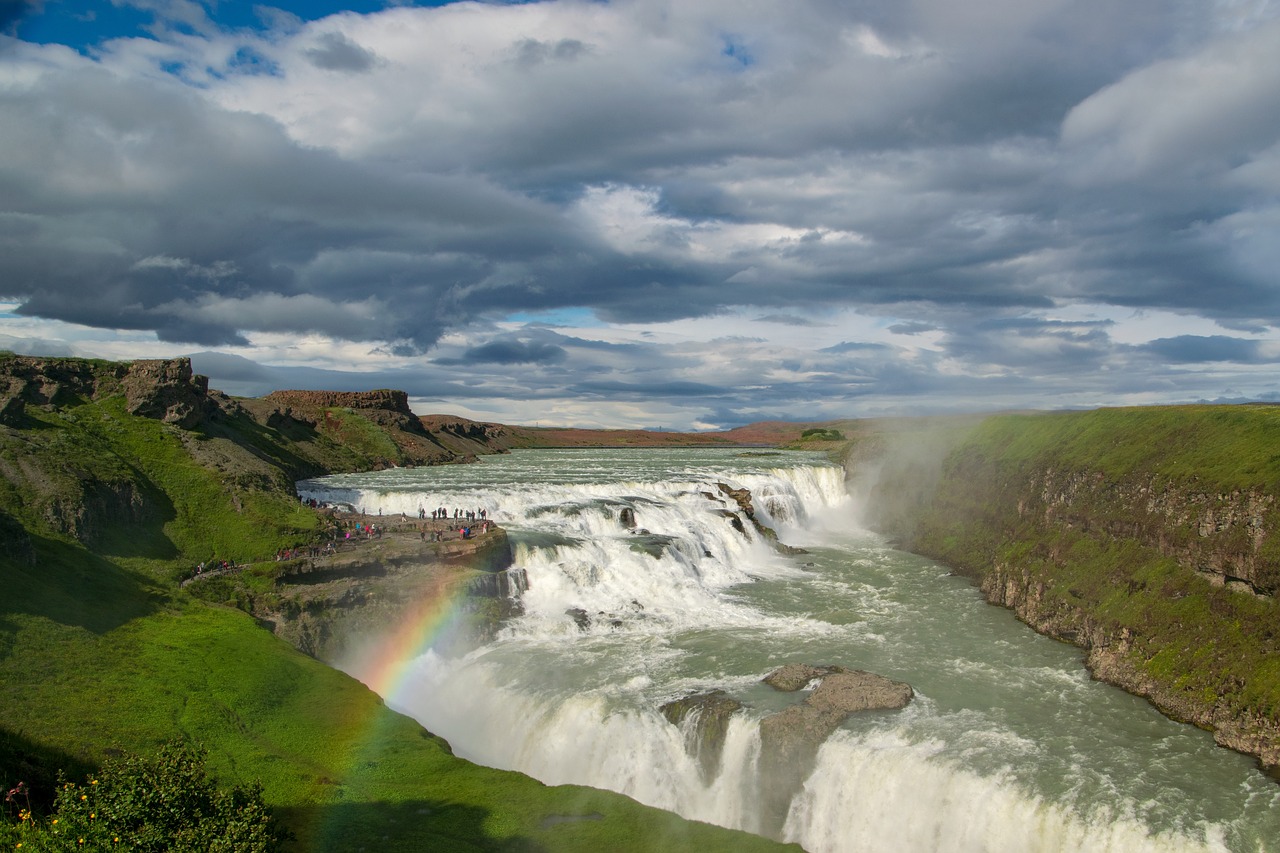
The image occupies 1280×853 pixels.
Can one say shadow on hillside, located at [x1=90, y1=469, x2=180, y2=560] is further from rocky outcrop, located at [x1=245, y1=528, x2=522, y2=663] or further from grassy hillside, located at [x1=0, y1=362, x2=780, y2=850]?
rocky outcrop, located at [x1=245, y1=528, x2=522, y2=663]

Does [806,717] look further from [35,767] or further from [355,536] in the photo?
[355,536]

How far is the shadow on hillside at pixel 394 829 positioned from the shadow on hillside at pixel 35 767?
4.73m

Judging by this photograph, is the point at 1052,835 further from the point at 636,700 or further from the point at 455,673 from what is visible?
the point at 455,673

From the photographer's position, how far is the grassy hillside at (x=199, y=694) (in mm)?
18203

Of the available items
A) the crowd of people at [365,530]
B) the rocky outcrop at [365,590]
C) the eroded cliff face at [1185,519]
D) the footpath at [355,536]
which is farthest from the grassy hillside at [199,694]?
the eroded cliff face at [1185,519]

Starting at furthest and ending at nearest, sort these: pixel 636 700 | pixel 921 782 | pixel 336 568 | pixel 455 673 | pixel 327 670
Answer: pixel 336 568
pixel 455 673
pixel 327 670
pixel 636 700
pixel 921 782

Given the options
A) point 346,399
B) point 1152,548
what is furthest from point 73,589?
point 346,399

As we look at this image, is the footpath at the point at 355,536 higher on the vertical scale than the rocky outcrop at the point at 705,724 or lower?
higher

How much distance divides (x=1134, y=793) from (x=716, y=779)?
10.9m

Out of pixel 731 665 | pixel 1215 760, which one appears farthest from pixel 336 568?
pixel 1215 760

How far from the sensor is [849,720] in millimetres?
23312

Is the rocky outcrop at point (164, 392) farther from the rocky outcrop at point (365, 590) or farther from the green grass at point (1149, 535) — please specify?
the green grass at point (1149, 535)

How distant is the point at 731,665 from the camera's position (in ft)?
96.0

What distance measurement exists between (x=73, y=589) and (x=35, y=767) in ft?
47.0
